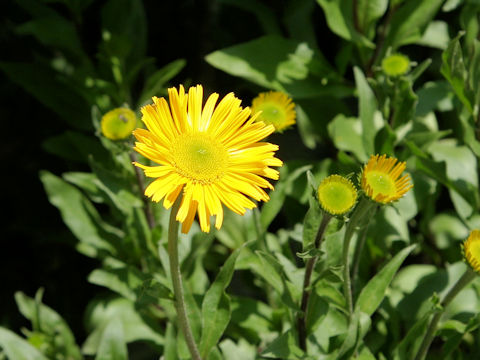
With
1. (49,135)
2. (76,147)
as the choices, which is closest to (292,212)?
(76,147)

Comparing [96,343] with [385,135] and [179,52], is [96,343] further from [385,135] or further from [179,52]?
[179,52]

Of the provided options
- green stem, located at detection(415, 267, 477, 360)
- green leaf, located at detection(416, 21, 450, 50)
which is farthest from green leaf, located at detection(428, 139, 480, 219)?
green stem, located at detection(415, 267, 477, 360)

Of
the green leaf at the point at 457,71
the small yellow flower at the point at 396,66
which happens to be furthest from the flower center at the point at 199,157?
the green leaf at the point at 457,71

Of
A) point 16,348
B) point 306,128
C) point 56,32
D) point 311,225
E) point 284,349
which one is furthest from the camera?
point 306,128

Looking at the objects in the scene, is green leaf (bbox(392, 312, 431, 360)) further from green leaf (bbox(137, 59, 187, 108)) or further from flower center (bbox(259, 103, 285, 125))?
green leaf (bbox(137, 59, 187, 108))

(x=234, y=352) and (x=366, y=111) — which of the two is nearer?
(x=234, y=352)

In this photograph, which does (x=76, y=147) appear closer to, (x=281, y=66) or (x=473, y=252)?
(x=281, y=66)

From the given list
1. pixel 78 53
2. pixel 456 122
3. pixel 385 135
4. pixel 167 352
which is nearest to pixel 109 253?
pixel 167 352

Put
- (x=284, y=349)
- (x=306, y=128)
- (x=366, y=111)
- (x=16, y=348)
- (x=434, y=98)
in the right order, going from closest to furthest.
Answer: (x=284, y=349), (x=16, y=348), (x=366, y=111), (x=434, y=98), (x=306, y=128)
